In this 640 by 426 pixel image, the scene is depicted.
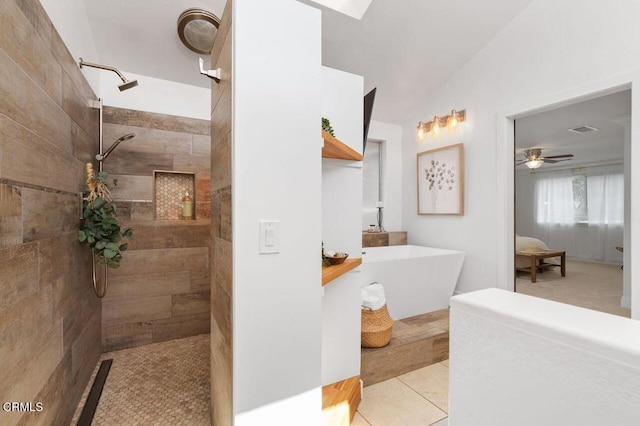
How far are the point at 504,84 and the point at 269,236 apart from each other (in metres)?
3.14

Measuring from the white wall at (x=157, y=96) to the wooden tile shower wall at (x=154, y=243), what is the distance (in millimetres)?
87

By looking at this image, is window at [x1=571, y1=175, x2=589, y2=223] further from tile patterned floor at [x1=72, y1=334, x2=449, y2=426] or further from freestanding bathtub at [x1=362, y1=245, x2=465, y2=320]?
tile patterned floor at [x1=72, y1=334, x2=449, y2=426]

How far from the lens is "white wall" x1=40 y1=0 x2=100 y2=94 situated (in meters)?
1.54

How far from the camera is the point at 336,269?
1514 millimetres

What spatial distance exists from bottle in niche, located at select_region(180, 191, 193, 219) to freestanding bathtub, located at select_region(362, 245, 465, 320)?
167 centimetres

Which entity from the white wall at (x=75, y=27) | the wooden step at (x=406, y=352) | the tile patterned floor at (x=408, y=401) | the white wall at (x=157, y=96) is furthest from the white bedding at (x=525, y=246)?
the white wall at (x=75, y=27)

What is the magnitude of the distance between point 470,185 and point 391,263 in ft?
4.81

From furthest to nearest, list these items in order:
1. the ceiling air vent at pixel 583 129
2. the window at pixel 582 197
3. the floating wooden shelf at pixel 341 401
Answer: the window at pixel 582 197 < the ceiling air vent at pixel 583 129 < the floating wooden shelf at pixel 341 401

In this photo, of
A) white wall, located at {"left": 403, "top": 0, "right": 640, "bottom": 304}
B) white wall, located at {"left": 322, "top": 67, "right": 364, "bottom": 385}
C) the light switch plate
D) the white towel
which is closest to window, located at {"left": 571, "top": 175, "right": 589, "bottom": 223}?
white wall, located at {"left": 403, "top": 0, "right": 640, "bottom": 304}

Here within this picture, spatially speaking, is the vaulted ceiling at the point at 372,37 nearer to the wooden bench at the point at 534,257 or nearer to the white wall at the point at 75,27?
the white wall at the point at 75,27

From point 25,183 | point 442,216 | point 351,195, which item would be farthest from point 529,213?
point 25,183

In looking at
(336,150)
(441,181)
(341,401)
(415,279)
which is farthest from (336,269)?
(441,181)

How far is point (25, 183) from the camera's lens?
45.6 inches

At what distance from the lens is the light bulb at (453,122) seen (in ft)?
11.4
